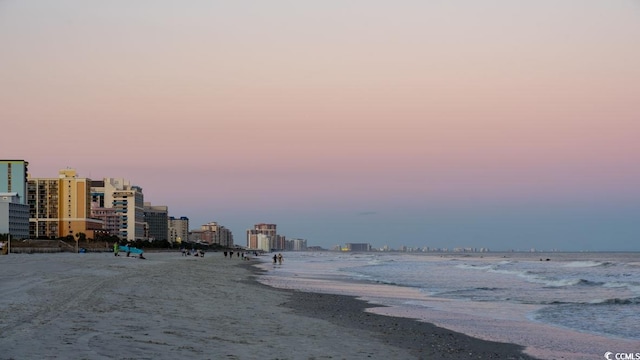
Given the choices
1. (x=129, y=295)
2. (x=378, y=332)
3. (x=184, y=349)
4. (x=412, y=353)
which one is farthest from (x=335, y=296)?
(x=184, y=349)

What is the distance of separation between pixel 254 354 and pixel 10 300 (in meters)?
9.92

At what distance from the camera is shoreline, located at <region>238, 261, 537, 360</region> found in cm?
1469

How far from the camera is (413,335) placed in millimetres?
17328

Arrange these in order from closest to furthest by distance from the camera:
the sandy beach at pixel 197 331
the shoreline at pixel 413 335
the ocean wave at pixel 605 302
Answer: the sandy beach at pixel 197 331 < the shoreline at pixel 413 335 < the ocean wave at pixel 605 302

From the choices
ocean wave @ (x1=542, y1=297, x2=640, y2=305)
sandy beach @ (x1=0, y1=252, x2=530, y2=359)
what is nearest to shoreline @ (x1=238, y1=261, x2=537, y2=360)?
sandy beach @ (x1=0, y1=252, x2=530, y2=359)

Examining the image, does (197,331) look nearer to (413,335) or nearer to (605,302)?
(413,335)

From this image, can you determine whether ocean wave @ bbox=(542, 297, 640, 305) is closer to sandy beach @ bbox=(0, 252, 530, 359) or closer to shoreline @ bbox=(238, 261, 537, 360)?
shoreline @ bbox=(238, 261, 537, 360)

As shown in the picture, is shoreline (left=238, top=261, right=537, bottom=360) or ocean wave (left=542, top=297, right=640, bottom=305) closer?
shoreline (left=238, top=261, right=537, bottom=360)

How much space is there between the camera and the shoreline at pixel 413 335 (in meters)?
14.7

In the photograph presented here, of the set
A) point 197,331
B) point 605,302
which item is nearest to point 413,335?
point 197,331

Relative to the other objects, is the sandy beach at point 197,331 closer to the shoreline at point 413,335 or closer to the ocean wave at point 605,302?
the shoreline at point 413,335

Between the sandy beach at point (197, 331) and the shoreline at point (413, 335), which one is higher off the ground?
the sandy beach at point (197, 331)

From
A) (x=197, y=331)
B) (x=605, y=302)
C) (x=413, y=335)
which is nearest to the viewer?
(x=197, y=331)

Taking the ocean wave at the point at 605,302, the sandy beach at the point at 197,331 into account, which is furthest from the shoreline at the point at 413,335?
the ocean wave at the point at 605,302
